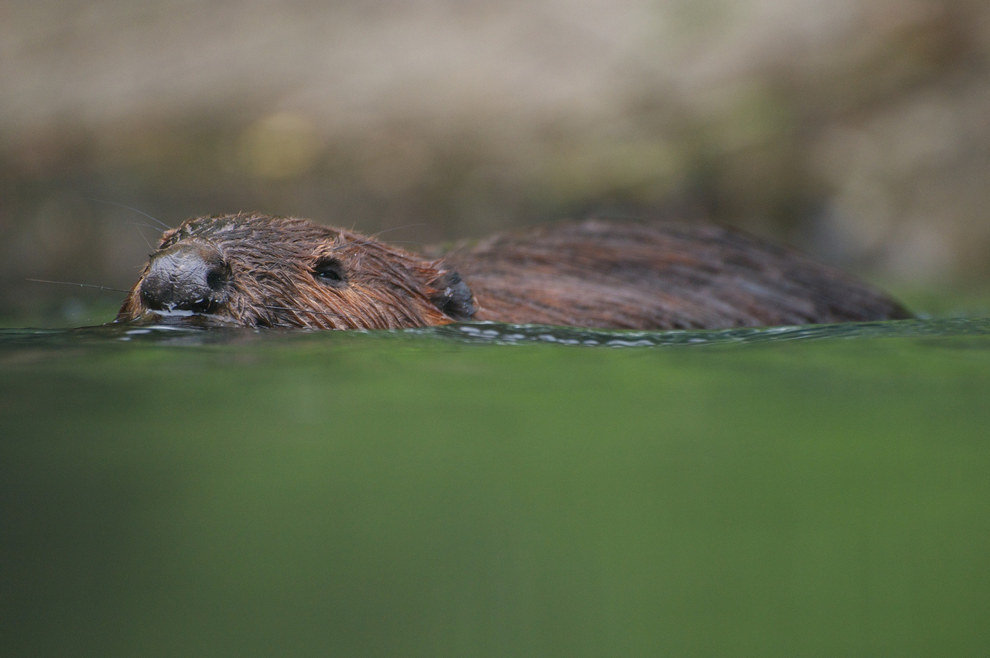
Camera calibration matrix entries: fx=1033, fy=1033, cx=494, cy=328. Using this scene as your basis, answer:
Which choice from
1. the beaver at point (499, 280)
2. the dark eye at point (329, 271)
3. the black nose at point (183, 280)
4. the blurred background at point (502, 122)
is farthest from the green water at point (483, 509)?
the blurred background at point (502, 122)

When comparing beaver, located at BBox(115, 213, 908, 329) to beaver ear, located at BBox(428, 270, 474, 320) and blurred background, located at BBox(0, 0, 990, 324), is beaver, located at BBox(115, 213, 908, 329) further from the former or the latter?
blurred background, located at BBox(0, 0, 990, 324)

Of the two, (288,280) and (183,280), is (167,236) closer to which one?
(288,280)

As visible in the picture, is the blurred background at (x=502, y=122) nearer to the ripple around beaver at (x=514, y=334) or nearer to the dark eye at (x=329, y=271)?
the ripple around beaver at (x=514, y=334)

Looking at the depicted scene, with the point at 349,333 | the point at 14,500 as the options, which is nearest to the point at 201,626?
the point at 14,500

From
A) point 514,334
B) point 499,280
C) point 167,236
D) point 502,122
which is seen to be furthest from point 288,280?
point 502,122

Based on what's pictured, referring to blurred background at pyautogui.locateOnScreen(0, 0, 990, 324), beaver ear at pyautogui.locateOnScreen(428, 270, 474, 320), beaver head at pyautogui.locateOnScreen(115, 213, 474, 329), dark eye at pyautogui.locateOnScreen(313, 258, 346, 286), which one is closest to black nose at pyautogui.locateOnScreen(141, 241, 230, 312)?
beaver head at pyautogui.locateOnScreen(115, 213, 474, 329)

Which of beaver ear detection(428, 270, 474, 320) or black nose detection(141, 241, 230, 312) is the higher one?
beaver ear detection(428, 270, 474, 320)
